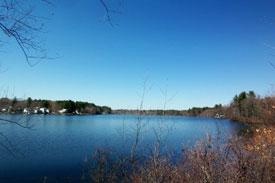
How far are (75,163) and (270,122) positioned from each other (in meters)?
14.2

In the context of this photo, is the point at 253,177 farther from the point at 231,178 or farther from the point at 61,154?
the point at 61,154

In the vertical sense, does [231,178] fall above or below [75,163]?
above

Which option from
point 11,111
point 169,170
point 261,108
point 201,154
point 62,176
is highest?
point 261,108

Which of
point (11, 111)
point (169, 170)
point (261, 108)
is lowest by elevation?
point (169, 170)

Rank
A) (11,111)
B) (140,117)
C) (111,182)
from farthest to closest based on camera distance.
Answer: (111,182), (140,117), (11,111)

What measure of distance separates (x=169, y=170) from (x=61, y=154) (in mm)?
22738

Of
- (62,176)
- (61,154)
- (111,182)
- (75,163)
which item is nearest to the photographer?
(111,182)

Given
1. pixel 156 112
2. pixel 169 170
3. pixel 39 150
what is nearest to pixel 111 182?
pixel 169 170

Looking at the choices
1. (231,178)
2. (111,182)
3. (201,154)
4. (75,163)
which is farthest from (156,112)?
(75,163)

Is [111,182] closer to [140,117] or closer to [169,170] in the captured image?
[169,170]

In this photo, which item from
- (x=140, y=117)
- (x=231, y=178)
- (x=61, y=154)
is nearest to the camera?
(x=231, y=178)

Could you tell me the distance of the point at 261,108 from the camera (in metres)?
23.5

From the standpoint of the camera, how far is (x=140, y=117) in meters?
6.75

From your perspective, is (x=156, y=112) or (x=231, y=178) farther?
(x=156, y=112)
